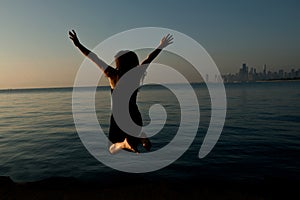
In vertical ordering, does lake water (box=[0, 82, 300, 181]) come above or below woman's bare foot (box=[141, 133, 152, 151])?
below

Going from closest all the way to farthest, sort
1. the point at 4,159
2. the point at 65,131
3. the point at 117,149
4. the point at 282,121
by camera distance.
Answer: the point at 117,149
the point at 4,159
the point at 65,131
the point at 282,121

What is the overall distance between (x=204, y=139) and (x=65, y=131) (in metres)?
13.4

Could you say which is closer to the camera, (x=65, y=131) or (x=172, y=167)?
(x=172, y=167)

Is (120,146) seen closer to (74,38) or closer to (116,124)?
(116,124)

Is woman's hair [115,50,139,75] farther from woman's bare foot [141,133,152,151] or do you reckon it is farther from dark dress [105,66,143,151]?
woman's bare foot [141,133,152,151]

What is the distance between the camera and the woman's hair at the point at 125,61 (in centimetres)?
368

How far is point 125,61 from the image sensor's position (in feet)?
12.1

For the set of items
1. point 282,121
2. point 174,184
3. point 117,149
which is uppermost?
point 117,149

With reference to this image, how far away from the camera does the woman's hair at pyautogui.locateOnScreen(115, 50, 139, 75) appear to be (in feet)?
12.1

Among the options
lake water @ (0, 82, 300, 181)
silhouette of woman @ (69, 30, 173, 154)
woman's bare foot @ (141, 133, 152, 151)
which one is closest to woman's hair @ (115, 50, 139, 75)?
silhouette of woman @ (69, 30, 173, 154)

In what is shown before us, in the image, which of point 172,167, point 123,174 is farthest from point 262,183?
point 123,174

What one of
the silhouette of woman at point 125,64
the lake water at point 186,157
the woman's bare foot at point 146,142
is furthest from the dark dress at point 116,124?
the lake water at point 186,157

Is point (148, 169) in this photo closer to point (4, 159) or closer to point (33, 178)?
point (33, 178)

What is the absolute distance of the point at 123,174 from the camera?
11.2m
